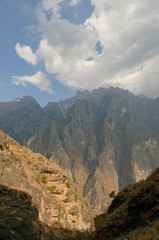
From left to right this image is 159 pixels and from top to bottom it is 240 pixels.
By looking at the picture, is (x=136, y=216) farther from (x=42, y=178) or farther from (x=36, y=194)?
(x=42, y=178)

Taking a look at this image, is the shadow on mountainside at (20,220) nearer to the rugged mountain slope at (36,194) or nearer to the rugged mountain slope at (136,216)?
the rugged mountain slope at (36,194)

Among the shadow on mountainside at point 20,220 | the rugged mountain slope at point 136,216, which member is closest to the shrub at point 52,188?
the shadow on mountainside at point 20,220

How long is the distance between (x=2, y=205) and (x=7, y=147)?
8935mm

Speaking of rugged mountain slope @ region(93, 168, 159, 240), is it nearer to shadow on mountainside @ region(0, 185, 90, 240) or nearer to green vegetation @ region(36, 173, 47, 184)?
shadow on mountainside @ region(0, 185, 90, 240)

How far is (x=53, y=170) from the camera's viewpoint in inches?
1063

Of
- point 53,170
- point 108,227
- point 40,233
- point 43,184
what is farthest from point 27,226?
point 53,170

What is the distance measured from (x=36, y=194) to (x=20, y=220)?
6.56 m

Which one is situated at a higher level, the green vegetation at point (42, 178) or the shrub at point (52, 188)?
the green vegetation at point (42, 178)

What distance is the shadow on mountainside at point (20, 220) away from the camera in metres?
12.8

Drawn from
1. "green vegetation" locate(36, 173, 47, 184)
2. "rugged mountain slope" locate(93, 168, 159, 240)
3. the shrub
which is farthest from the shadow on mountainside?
"rugged mountain slope" locate(93, 168, 159, 240)

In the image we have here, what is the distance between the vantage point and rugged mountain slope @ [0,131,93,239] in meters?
16.2

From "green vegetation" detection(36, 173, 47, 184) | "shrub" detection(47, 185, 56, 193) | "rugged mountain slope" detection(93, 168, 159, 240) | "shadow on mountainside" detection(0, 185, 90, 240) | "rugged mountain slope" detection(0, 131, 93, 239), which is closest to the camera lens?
"rugged mountain slope" detection(93, 168, 159, 240)

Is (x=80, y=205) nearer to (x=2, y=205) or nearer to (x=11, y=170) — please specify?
(x=11, y=170)

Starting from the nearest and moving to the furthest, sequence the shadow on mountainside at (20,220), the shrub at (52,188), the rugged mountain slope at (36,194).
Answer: the shadow on mountainside at (20,220)
the rugged mountain slope at (36,194)
the shrub at (52,188)
